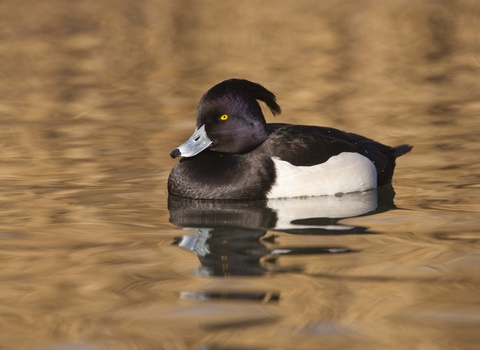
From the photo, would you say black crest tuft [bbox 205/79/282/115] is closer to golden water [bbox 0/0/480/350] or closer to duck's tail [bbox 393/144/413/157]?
golden water [bbox 0/0/480/350]

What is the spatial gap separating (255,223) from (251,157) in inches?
36.9

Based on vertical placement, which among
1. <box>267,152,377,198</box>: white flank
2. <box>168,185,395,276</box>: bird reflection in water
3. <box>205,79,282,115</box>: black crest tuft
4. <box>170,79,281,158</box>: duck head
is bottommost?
<box>168,185,395,276</box>: bird reflection in water

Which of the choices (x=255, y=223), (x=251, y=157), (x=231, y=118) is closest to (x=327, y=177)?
(x=251, y=157)

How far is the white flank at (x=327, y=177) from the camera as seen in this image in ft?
24.4

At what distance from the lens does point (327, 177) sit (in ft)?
25.2

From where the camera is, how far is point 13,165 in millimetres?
8898

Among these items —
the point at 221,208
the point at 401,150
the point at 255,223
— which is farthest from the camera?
the point at 401,150

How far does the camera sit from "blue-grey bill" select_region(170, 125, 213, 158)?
7492 mm

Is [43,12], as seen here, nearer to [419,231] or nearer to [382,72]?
[382,72]

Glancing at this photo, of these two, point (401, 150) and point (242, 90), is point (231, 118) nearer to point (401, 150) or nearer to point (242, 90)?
point (242, 90)

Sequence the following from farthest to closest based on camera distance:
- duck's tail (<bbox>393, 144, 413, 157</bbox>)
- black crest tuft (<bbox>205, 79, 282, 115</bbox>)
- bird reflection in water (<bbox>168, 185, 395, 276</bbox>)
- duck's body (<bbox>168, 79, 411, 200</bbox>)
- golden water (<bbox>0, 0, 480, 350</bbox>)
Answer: duck's tail (<bbox>393, 144, 413, 157</bbox>), black crest tuft (<bbox>205, 79, 282, 115</bbox>), duck's body (<bbox>168, 79, 411, 200</bbox>), bird reflection in water (<bbox>168, 185, 395, 276</bbox>), golden water (<bbox>0, 0, 480, 350</bbox>)

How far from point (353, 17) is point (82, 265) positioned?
1470 centimetres

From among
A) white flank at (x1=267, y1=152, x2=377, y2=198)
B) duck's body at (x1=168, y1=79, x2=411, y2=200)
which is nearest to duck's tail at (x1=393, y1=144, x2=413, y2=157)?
white flank at (x1=267, y1=152, x2=377, y2=198)

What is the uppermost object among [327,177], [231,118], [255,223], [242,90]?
[242,90]
